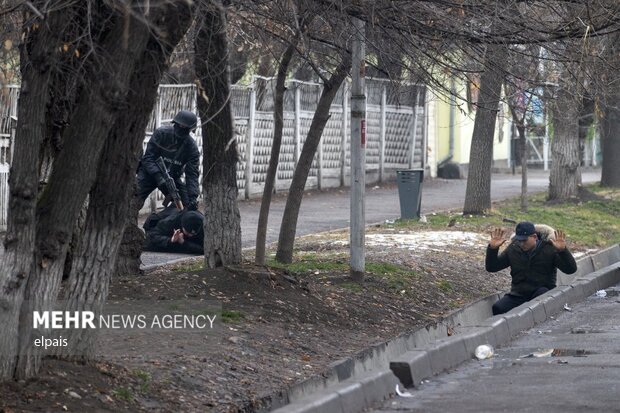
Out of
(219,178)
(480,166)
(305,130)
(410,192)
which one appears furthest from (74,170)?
(305,130)

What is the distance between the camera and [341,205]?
22578 mm

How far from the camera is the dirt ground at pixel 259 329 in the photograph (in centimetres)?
673

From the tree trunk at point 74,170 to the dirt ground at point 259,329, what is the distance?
17.3 inches

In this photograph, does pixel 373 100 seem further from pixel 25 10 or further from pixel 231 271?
pixel 25 10

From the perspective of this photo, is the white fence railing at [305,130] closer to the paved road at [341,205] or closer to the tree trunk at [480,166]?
the paved road at [341,205]

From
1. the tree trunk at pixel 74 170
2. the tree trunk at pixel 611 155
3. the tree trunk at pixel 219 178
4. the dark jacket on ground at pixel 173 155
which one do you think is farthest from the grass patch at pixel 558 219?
the tree trunk at pixel 74 170

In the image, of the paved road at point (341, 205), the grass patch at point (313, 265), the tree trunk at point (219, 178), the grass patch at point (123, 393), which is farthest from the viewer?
the paved road at point (341, 205)

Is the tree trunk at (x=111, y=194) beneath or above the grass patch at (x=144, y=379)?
above

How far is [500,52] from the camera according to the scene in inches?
411

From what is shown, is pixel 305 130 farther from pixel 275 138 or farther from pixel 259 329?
pixel 259 329

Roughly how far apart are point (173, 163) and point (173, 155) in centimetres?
10

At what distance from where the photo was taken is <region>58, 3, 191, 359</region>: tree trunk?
264 inches

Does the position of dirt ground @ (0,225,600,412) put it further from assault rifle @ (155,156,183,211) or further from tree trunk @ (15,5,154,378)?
assault rifle @ (155,156,183,211)

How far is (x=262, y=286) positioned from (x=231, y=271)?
315mm
